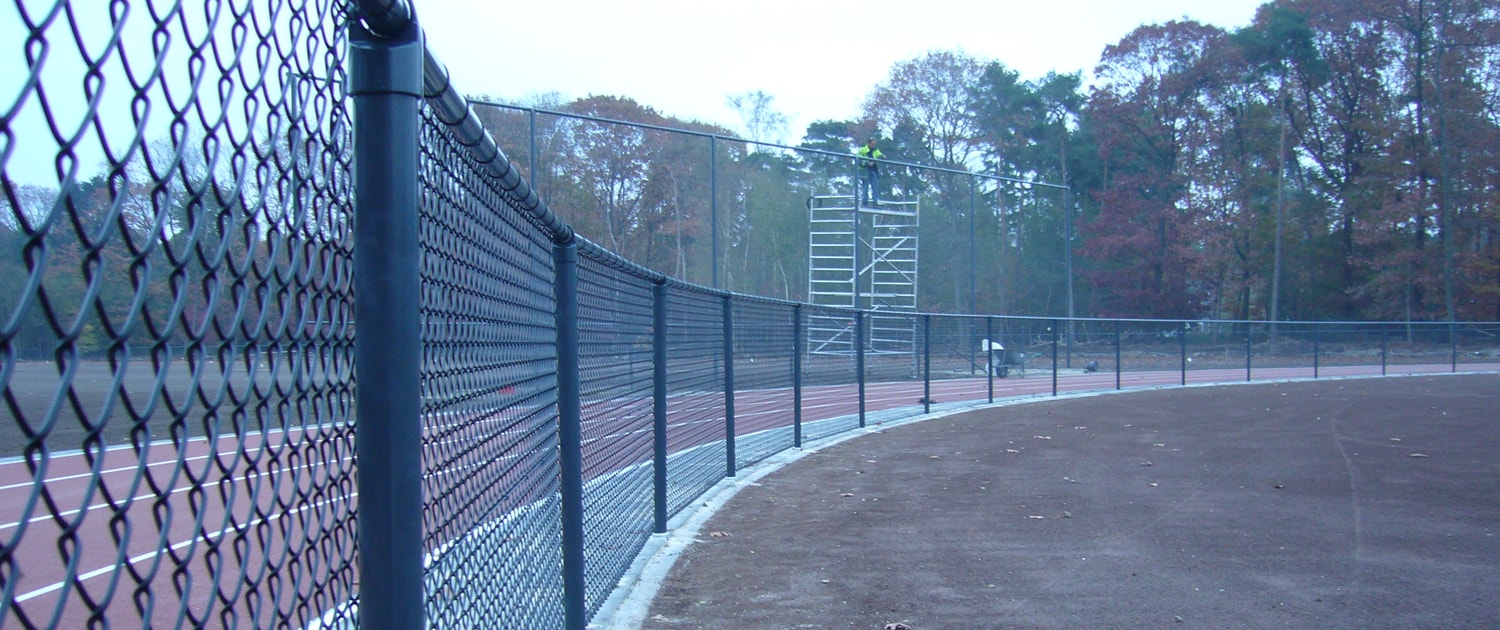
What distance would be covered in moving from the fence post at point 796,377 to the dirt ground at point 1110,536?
439 mm

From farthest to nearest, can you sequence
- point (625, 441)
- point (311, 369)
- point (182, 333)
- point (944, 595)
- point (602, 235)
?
point (602, 235) < point (625, 441) < point (944, 595) < point (311, 369) < point (182, 333)

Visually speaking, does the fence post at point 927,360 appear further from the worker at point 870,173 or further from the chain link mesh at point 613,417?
the chain link mesh at point 613,417

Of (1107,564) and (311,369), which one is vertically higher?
(311,369)

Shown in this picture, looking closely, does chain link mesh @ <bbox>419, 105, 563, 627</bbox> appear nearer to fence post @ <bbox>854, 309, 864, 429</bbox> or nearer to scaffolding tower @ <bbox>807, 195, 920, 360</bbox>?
fence post @ <bbox>854, 309, 864, 429</bbox>

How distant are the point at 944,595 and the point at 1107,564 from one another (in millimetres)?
1311

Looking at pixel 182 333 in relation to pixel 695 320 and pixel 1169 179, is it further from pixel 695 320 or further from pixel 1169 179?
pixel 1169 179

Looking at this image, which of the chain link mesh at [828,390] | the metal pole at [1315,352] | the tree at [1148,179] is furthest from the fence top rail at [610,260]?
the tree at [1148,179]

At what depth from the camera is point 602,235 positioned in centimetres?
2641

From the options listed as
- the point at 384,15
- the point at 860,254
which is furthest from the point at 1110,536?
the point at 860,254

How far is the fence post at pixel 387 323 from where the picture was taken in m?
1.81

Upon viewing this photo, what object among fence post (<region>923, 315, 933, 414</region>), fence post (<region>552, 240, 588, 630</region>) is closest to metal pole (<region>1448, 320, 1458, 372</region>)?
fence post (<region>923, 315, 933, 414</region>)

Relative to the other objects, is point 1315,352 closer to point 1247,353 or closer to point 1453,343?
point 1247,353

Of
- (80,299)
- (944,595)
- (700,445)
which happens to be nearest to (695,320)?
(700,445)

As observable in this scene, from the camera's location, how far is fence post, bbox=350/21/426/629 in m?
1.81
